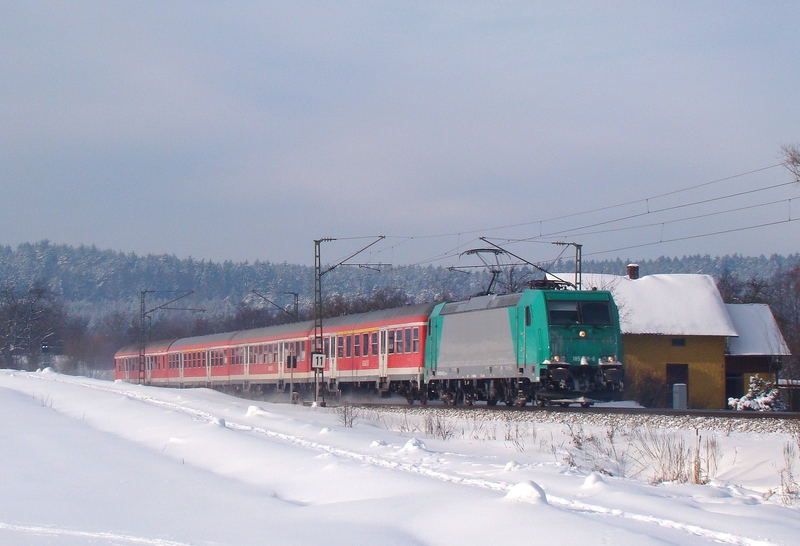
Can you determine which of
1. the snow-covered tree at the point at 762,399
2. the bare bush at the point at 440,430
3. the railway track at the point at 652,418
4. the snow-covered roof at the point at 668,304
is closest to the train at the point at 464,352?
the railway track at the point at 652,418

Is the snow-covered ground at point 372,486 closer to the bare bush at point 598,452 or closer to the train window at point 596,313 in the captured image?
the bare bush at point 598,452

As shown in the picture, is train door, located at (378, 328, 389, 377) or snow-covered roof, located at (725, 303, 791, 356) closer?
train door, located at (378, 328, 389, 377)

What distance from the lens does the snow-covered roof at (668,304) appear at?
50.5 metres

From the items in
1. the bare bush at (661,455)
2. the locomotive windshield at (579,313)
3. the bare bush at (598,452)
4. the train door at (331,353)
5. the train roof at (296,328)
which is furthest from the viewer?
the train door at (331,353)

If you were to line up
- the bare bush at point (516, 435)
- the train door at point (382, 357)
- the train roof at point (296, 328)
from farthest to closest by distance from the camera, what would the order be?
1. the train door at point (382, 357)
2. the train roof at point (296, 328)
3. the bare bush at point (516, 435)

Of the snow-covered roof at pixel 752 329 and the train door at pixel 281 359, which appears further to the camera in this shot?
the snow-covered roof at pixel 752 329

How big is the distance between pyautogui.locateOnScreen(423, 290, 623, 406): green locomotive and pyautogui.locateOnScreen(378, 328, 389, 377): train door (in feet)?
19.6

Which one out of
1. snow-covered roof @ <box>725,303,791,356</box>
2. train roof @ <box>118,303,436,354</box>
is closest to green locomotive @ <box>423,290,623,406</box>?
train roof @ <box>118,303,436,354</box>

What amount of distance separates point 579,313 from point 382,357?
11.4 metres

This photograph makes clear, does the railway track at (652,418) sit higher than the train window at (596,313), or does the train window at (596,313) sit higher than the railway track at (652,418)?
the train window at (596,313)

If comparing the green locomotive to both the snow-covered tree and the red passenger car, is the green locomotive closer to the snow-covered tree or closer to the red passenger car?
the red passenger car

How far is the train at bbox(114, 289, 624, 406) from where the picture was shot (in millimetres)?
23922

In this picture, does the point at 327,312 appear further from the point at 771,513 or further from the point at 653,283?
the point at 771,513

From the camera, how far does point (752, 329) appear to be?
2178 inches
